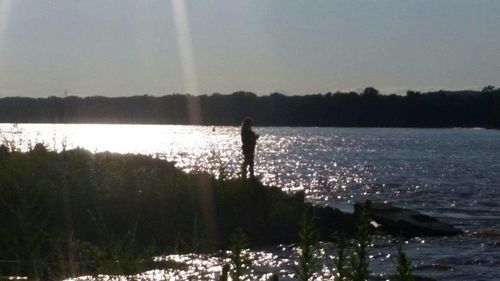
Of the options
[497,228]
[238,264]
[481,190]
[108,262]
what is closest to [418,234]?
[497,228]

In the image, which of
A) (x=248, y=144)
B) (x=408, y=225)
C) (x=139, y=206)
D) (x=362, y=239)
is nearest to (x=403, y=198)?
(x=408, y=225)

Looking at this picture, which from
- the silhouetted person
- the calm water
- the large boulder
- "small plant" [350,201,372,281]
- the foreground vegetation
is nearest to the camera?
"small plant" [350,201,372,281]

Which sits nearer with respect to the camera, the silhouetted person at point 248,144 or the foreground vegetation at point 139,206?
the foreground vegetation at point 139,206

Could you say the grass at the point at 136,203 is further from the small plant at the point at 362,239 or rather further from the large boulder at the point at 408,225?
the small plant at the point at 362,239

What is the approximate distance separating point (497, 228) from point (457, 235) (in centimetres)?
287

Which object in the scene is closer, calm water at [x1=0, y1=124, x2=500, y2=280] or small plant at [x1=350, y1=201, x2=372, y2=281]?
small plant at [x1=350, y1=201, x2=372, y2=281]

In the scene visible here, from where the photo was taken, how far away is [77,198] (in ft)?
52.7

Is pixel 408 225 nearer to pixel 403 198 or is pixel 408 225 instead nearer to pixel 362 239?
pixel 403 198

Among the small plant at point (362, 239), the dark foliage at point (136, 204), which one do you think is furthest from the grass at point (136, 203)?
the small plant at point (362, 239)

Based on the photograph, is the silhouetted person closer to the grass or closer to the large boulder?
the grass

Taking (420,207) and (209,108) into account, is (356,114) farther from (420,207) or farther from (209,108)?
(420,207)

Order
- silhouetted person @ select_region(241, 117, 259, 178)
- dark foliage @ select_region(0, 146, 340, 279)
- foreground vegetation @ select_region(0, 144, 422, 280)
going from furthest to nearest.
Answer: silhouetted person @ select_region(241, 117, 259, 178) < dark foliage @ select_region(0, 146, 340, 279) < foreground vegetation @ select_region(0, 144, 422, 280)

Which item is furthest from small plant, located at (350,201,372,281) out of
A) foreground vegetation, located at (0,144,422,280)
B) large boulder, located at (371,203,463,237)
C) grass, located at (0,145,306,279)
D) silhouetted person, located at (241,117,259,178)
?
silhouetted person, located at (241,117,259,178)

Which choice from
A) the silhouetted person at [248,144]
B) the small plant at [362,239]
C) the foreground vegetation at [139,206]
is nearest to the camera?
the small plant at [362,239]
